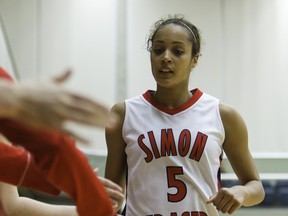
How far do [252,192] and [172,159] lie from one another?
26cm

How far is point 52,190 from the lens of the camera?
107cm

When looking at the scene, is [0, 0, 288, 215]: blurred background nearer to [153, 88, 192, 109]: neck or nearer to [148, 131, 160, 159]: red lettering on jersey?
[153, 88, 192, 109]: neck

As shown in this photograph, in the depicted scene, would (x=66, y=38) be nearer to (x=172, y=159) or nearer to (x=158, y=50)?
(x=158, y=50)

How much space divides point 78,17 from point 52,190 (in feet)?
12.0

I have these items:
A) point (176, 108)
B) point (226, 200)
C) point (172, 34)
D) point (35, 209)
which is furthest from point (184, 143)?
point (35, 209)

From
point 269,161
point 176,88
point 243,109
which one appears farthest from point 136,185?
point 243,109

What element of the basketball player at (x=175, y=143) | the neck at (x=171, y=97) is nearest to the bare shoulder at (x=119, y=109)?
the basketball player at (x=175, y=143)

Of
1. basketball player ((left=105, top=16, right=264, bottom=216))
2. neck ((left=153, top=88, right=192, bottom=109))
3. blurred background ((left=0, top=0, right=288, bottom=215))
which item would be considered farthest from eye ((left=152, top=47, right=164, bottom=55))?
blurred background ((left=0, top=0, right=288, bottom=215))

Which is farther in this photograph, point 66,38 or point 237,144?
point 66,38

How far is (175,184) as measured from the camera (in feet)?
5.47

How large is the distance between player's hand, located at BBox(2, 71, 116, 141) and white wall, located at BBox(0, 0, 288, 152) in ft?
12.1

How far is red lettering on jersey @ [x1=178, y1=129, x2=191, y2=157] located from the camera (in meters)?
1.70

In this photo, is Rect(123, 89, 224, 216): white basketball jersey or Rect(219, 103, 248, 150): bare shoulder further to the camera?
Rect(219, 103, 248, 150): bare shoulder

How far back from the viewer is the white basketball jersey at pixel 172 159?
166cm
